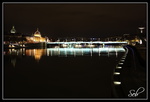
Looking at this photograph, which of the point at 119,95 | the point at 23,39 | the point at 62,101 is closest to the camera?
the point at 62,101

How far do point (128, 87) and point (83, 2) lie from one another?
5.55 ft

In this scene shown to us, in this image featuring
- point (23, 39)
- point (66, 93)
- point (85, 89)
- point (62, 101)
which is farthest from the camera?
point (23, 39)

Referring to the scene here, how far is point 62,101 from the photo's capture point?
8.30ft

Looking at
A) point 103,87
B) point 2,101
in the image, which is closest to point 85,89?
point 103,87

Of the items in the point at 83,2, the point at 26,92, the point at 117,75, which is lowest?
the point at 26,92

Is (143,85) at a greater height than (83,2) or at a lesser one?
lesser

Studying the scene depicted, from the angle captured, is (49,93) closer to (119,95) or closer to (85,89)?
(85,89)

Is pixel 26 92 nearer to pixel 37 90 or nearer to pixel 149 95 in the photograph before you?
pixel 37 90

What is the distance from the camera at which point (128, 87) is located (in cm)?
365

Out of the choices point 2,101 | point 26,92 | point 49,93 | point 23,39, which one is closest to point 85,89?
point 49,93

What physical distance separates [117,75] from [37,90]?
1600 millimetres

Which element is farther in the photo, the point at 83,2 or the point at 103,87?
the point at 103,87

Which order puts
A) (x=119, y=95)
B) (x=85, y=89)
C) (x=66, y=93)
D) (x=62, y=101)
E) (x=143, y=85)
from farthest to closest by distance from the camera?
(x=85, y=89) < (x=66, y=93) < (x=143, y=85) < (x=119, y=95) < (x=62, y=101)

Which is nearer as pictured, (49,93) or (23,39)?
(49,93)
